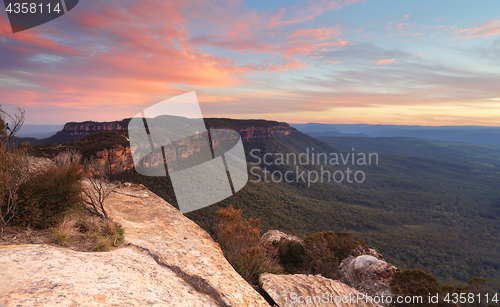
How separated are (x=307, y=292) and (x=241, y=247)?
3.80 meters

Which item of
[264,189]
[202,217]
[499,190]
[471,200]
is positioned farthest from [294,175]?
[499,190]

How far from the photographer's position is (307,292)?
8.46 meters

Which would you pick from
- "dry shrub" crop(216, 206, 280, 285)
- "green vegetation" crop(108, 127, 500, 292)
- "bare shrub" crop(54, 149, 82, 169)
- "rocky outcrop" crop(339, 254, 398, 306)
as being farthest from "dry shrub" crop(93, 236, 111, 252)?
"green vegetation" crop(108, 127, 500, 292)

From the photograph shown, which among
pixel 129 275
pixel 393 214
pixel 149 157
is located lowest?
pixel 393 214

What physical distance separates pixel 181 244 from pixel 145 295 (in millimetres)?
3069

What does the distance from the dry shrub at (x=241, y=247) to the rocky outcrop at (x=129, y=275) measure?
7.37 feet

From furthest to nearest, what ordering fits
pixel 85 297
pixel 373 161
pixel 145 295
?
pixel 373 161
pixel 145 295
pixel 85 297

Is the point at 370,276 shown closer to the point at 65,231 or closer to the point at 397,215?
the point at 65,231

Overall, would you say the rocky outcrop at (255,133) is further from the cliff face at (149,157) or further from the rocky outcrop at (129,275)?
the rocky outcrop at (129,275)

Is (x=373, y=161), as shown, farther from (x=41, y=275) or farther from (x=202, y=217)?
(x=41, y=275)

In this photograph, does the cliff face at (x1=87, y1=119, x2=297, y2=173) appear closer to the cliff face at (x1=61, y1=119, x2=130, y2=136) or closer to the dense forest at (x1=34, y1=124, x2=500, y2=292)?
the cliff face at (x1=61, y1=119, x2=130, y2=136)

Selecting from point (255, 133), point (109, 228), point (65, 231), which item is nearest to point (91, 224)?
point (109, 228)

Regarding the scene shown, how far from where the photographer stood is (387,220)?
65.4 meters

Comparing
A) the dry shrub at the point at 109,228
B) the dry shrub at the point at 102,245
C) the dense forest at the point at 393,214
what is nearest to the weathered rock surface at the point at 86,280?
the dry shrub at the point at 102,245
